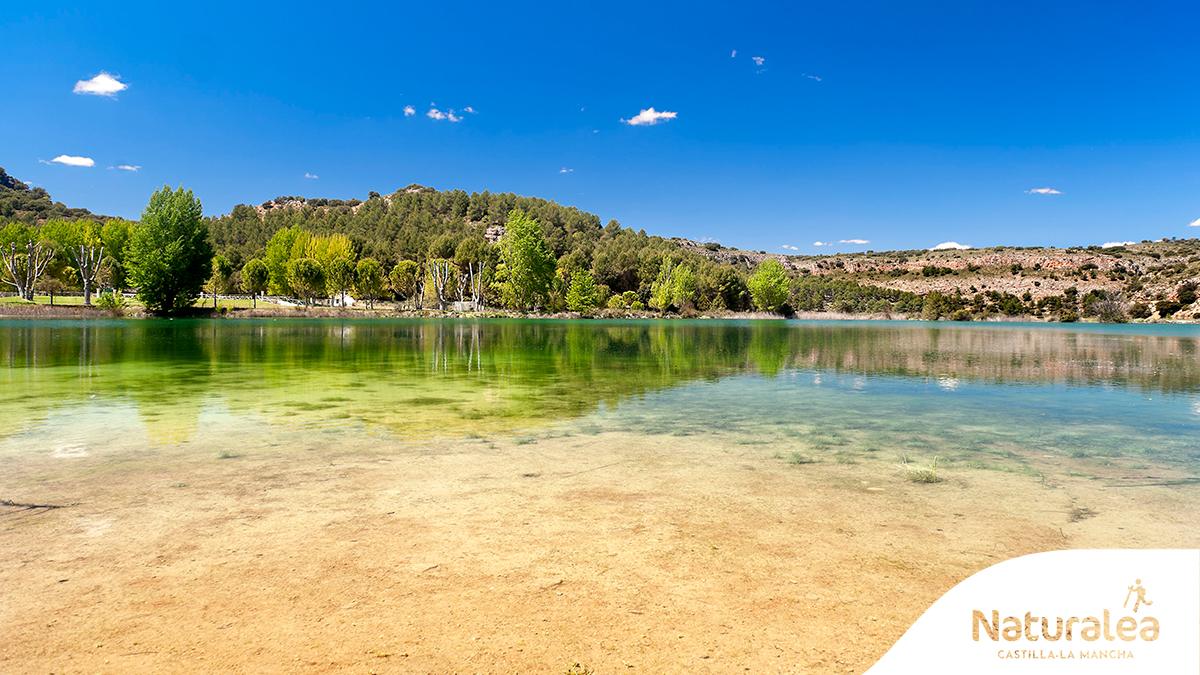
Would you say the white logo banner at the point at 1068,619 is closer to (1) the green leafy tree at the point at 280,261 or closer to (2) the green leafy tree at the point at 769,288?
(1) the green leafy tree at the point at 280,261

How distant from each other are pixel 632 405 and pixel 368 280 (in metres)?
103

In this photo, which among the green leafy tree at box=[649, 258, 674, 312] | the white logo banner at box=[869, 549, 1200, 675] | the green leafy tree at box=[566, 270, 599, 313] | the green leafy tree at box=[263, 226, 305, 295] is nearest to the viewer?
the white logo banner at box=[869, 549, 1200, 675]

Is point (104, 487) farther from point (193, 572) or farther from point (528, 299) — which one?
point (528, 299)

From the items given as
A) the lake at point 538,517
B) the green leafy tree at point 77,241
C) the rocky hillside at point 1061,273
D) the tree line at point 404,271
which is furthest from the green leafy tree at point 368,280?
the rocky hillside at point 1061,273

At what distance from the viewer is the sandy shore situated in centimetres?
363

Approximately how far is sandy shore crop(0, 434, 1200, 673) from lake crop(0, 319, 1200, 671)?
0.08ft

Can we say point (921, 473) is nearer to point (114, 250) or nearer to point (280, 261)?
point (280, 261)

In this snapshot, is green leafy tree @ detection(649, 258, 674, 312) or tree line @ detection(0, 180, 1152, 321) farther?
green leafy tree @ detection(649, 258, 674, 312)

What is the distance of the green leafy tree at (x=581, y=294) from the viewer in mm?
115312

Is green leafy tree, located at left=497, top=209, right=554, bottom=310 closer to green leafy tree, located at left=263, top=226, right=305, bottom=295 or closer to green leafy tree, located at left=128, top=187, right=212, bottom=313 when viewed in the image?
green leafy tree, located at left=263, top=226, right=305, bottom=295

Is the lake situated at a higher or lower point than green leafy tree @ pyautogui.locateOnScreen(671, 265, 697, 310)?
lower

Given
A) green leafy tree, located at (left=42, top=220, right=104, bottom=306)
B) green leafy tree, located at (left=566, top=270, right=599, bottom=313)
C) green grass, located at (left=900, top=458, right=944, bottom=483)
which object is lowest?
green grass, located at (left=900, top=458, right=944, bottom=483)

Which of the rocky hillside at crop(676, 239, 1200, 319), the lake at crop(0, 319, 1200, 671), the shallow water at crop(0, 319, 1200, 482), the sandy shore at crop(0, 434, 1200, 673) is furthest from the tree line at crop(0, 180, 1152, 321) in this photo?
the sandy shore at crop(0, 434, 1200, 673)

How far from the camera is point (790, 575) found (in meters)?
4.70
